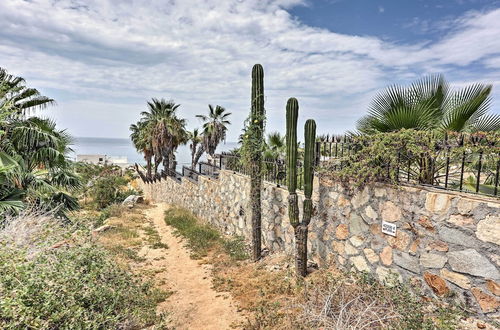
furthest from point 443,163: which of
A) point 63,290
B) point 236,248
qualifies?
point 236,248

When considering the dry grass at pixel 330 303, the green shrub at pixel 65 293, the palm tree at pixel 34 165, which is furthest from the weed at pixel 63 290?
the palm tree at pixel 34 165

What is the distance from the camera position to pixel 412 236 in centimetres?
406

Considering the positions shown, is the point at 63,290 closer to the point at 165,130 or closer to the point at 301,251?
the point at 301,251

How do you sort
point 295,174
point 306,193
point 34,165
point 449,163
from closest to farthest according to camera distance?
point 449,163 < point 306,193 < point 295,174 < point 34,165

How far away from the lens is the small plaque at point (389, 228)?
432 centimetres

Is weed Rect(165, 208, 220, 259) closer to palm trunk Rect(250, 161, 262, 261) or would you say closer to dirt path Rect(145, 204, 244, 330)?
dirt path Rect(145, 204, 244, 330)

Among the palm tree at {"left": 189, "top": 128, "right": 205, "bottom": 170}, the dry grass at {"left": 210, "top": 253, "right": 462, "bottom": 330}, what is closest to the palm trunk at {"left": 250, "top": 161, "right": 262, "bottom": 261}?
the dry grass at {"left": 210, "top": 253, "right": 462, "bottom": 330}

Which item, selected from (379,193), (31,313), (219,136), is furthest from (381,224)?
(219,136)

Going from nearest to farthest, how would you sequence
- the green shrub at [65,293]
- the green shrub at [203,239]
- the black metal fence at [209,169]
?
the green shrub at [65,293]
the green shrub at [203,239]
the black metal fence at [209,169]

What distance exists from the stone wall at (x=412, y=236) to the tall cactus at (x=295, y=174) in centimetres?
45

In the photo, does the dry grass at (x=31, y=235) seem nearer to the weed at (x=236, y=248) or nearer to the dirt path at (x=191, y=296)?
the dirt path at (x=191, y=296)

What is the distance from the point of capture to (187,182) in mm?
14352

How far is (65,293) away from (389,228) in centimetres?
470

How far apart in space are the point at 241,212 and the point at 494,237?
6455 mm
